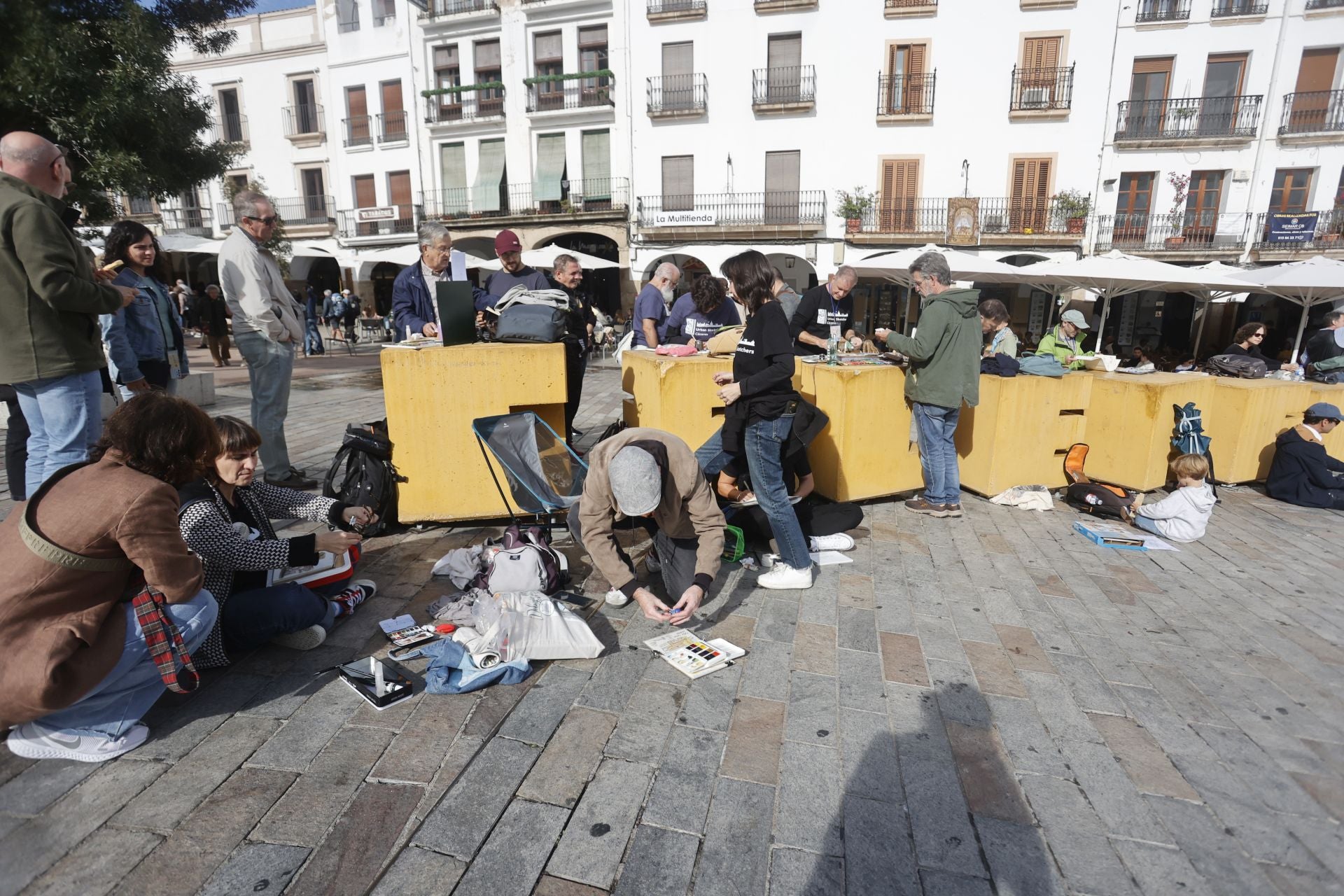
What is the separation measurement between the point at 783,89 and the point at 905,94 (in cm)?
356

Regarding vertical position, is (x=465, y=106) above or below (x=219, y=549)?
above

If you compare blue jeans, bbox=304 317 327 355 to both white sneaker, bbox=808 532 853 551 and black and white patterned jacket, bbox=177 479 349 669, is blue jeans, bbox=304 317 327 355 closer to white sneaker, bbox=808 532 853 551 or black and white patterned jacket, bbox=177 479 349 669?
black and white patterned jacket, bbox=177 479 349 669

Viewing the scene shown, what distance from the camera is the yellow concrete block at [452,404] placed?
169 inches

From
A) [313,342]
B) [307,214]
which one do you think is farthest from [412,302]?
[307,214]

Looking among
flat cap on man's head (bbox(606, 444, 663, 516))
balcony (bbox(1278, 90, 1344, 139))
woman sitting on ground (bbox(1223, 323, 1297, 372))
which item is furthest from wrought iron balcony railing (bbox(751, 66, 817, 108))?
flat cap on man's head (bbox(606, 444, 663, 516))

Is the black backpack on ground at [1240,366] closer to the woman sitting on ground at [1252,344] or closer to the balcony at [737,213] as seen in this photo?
the woman sitting on ground at [1252,344]

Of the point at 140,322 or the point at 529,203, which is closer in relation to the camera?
the point at 140,322

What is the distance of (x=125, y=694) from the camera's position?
7.82 ft

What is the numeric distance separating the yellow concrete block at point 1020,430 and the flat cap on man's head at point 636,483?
3634 mm

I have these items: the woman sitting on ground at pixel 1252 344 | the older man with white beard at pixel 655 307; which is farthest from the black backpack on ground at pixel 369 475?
the woman sitting on ground at pixel 1252 344

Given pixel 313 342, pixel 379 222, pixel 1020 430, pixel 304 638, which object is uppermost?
pixel 379 222

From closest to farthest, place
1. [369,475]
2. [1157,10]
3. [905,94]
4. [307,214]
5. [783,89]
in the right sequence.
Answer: [369,475] < [1157,10] < [905,94] < [783,89] < [307,214]

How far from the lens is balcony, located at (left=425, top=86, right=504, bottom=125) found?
23.0m

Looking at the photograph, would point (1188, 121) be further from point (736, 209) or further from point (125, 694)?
point (125, 694)
